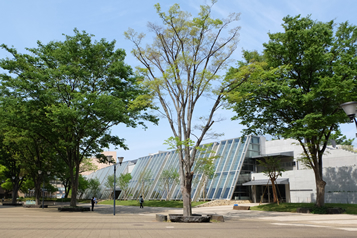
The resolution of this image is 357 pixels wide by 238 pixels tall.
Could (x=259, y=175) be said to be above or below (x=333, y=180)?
above

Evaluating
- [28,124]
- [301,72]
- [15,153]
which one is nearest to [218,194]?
[301,72]

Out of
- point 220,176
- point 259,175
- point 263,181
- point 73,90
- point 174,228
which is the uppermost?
point 73,90

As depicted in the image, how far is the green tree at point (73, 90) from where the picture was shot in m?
25.9

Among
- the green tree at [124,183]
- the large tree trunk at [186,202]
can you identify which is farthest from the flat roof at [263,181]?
the green tree at [124,183]

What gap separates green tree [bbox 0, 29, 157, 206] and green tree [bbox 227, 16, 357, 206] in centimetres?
1025

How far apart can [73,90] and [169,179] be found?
29806 millimetres

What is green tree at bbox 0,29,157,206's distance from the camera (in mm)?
25906

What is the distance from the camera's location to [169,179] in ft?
176

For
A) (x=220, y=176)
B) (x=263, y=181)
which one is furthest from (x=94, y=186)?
(x=263, y=181)

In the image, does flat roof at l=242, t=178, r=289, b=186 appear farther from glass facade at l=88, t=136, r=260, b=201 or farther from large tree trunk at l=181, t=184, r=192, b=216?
large tree trunk at l=181, t=184, r=192, b=216

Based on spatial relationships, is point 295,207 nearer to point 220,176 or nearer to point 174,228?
point 174,228

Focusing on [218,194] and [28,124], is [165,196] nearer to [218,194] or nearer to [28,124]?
[218,194]

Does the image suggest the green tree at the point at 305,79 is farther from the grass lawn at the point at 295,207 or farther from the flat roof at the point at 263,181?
the flat roof at the point at 263,181

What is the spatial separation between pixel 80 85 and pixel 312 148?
21.6 meters
